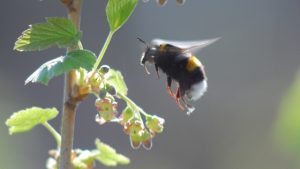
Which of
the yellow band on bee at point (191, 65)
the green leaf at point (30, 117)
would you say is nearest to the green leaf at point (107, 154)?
the green leaf at point (30, 117)

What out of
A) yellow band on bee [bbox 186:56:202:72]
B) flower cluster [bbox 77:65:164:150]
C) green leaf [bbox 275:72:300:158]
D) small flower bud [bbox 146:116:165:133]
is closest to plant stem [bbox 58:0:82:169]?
flower cluster [bbox 77:65:164:150]

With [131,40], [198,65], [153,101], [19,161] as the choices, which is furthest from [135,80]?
[198,65]

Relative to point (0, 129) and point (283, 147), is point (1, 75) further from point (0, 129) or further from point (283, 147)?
point (283, 147)

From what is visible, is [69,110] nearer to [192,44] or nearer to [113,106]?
[113,106]

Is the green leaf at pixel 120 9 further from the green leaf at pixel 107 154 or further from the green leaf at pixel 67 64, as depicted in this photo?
the green leaf at pixel 107 154

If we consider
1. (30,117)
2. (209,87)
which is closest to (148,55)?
(30,117)

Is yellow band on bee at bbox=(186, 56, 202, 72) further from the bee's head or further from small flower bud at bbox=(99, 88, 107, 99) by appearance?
small flower bud at bbox=(99, 88, 107, 99)
